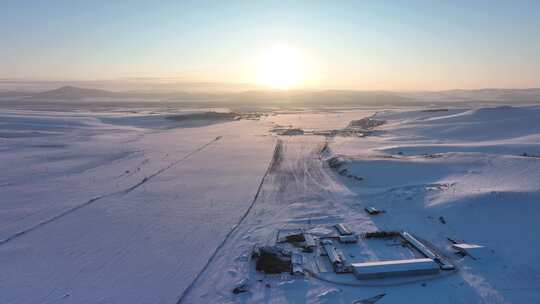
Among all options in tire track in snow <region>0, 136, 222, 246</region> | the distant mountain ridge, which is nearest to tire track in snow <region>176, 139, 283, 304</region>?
tire track in snow <region>0, 136, 222, 246</region>

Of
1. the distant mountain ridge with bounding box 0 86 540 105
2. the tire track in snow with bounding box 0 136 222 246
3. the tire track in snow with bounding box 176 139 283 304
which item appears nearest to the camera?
the tire track in snow with bounding box 176 139 283 304

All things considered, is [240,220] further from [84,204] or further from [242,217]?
[84,204]

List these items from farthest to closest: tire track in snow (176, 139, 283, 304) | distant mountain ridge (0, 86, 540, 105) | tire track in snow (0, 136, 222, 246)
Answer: distant mountain ridge (0, 86, 540, 105)
tire track in snow (0, 136, 222, 246)
tire track in snow (176, 139, 283, 304)

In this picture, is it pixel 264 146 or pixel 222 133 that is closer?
pixel 264 146

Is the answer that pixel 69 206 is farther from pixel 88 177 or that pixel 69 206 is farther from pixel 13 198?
pixel 88 177

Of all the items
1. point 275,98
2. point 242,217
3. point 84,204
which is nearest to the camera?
point 242,217

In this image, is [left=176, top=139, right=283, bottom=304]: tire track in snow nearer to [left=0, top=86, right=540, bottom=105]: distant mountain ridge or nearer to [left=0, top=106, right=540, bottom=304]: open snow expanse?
[left=0, top=106, right=540, bottom=304]: open snow expanse

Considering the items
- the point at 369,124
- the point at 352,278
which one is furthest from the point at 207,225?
the point at 369,124

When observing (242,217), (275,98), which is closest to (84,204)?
(242,217)

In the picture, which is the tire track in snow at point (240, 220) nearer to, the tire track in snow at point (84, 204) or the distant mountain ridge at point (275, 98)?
the tire track in snow at point (84, 204)
